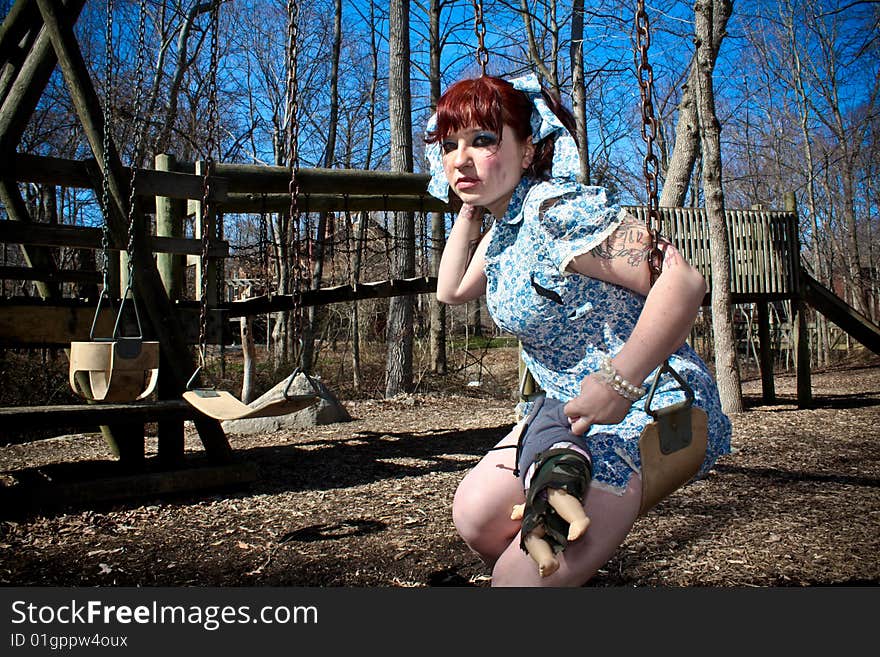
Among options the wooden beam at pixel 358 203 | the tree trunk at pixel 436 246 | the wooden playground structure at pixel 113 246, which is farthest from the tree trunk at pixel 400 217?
the wooden playground structure at pixel 113 246

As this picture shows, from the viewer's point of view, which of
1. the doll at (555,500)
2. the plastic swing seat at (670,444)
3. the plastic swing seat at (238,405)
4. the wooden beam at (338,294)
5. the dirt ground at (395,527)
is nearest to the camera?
the doll at (555,500)

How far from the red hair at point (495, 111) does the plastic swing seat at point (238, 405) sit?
1.68m

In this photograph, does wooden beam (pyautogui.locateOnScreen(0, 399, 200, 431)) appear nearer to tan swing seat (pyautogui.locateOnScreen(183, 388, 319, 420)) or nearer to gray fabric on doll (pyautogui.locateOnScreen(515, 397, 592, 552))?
tan swing seat (pyautogui.locateOnScreen(183, 388, 319, 420))

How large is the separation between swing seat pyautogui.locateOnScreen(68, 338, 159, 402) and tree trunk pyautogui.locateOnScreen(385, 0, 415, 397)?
6162mm

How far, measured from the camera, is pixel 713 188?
23.5ft

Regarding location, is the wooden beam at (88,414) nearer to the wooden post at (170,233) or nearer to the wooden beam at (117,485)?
the wooden beam at (117,485)

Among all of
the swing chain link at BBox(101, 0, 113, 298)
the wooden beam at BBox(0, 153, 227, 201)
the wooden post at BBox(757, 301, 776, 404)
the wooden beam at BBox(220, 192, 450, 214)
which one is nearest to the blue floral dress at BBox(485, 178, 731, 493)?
the swing chain link at BBox(101, 0, 113, 298)

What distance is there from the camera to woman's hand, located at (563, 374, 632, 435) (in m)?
1.45

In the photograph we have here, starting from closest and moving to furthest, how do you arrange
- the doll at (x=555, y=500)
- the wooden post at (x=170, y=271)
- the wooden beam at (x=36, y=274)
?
the doll at (x=555, y=500) → the wooden post at (x=170, y=271) → the wooden beam at (x=36, y=274)

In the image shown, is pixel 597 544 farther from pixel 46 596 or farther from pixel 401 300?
pixel 401 300

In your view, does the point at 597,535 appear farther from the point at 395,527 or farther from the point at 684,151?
the point at 684,151

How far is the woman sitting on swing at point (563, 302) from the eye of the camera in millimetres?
1472

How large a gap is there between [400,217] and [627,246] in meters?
8.55

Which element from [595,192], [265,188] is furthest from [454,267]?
[265,188]
